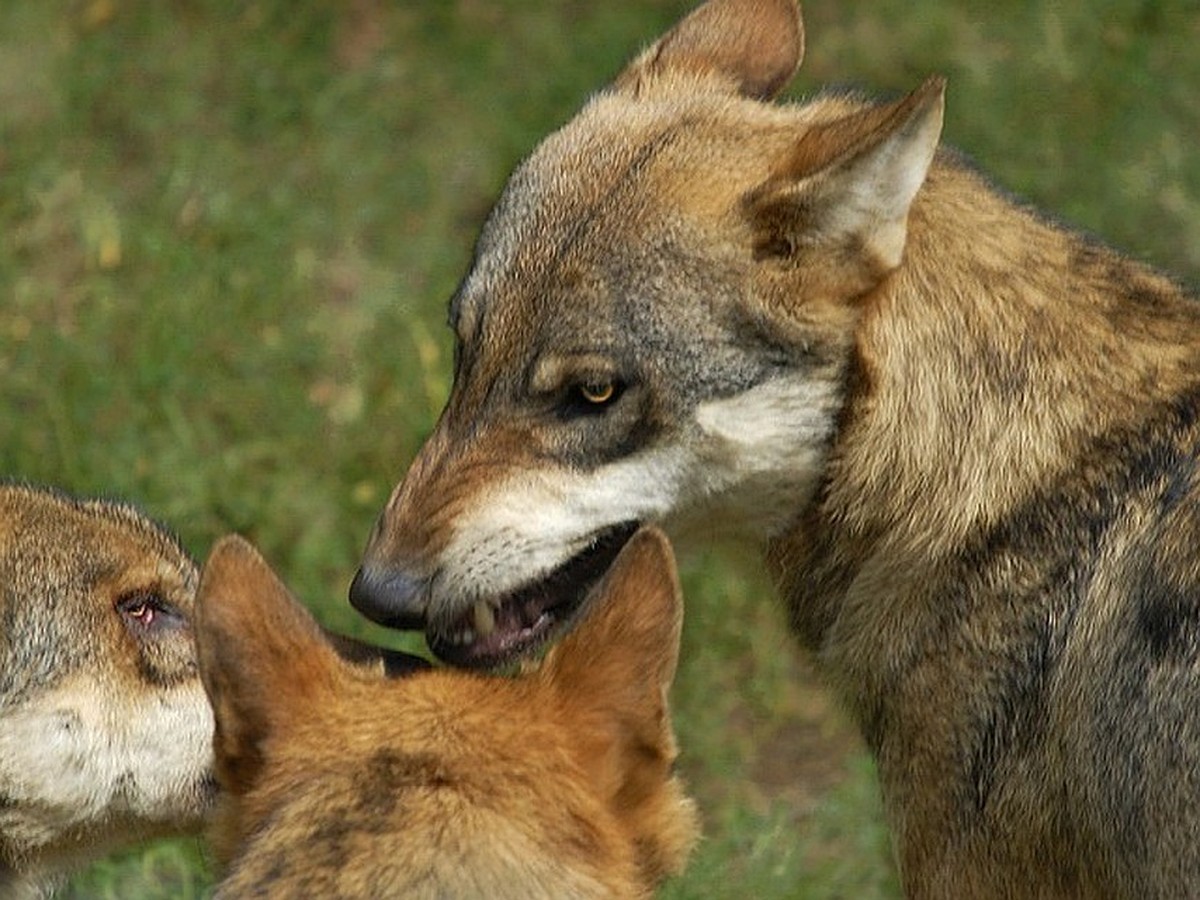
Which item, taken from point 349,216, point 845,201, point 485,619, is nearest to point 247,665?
point 485,619

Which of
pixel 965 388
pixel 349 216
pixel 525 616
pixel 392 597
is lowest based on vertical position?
pixel 349 216

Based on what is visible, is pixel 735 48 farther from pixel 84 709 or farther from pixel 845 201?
pixel 84 709

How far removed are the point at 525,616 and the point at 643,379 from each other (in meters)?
0.64

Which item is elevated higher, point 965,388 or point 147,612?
point 965,388

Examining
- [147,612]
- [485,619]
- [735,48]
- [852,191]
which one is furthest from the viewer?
[735,48]

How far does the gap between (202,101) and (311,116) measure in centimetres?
50

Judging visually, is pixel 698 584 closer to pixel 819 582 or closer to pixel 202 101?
pixel 819 582

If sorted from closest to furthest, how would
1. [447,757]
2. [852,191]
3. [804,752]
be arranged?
[447,757], [852,191], [804,752]

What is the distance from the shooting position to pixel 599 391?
536 cm

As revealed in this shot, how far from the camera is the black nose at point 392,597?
5363 mm

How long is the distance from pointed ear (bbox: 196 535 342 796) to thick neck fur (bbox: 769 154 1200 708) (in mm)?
1531

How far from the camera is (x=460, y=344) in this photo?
18.8ft

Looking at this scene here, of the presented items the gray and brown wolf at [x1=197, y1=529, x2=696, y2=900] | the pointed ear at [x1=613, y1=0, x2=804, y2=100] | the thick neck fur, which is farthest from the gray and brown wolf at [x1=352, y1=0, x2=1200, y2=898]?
the gray and brown wolf at [x1=197, y1=529, x2=696, y2=900]

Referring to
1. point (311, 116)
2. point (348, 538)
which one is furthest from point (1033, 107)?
point (348, 538)
